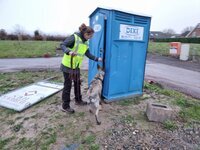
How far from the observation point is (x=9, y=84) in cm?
571

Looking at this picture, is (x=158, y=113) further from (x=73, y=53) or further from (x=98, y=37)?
(x=98, y=37)

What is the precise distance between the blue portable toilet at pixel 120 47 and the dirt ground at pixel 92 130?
482 mm

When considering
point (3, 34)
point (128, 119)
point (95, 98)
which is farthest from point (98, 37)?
point (3, 34)

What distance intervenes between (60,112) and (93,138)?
1169mm

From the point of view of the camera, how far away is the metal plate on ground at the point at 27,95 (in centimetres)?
411

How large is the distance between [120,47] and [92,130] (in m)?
1.83

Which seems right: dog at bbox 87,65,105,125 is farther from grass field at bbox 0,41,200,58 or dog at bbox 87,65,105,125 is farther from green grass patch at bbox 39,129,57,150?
grass field at bbox 0,41,200,58

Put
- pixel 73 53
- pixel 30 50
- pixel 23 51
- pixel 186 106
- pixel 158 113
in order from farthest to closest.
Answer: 1. pixel 30 50
2. pixel 23 51
3. pixel 186 106
4. pixel 158 113
5. pixel 73 53

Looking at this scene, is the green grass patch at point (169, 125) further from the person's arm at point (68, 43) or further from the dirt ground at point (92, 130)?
the person's arm at point (68, 43)

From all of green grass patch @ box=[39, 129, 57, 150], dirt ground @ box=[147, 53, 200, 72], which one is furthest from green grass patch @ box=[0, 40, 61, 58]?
green grass patch @ box=[39, 129, 57, 150]

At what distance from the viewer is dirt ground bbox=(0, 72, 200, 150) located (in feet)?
9.15

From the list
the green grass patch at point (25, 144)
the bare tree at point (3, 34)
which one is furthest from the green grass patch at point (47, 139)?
the bare tree at point (3, 34)

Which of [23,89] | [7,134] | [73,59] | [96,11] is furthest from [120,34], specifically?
[23,89]

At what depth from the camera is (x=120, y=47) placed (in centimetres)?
392
